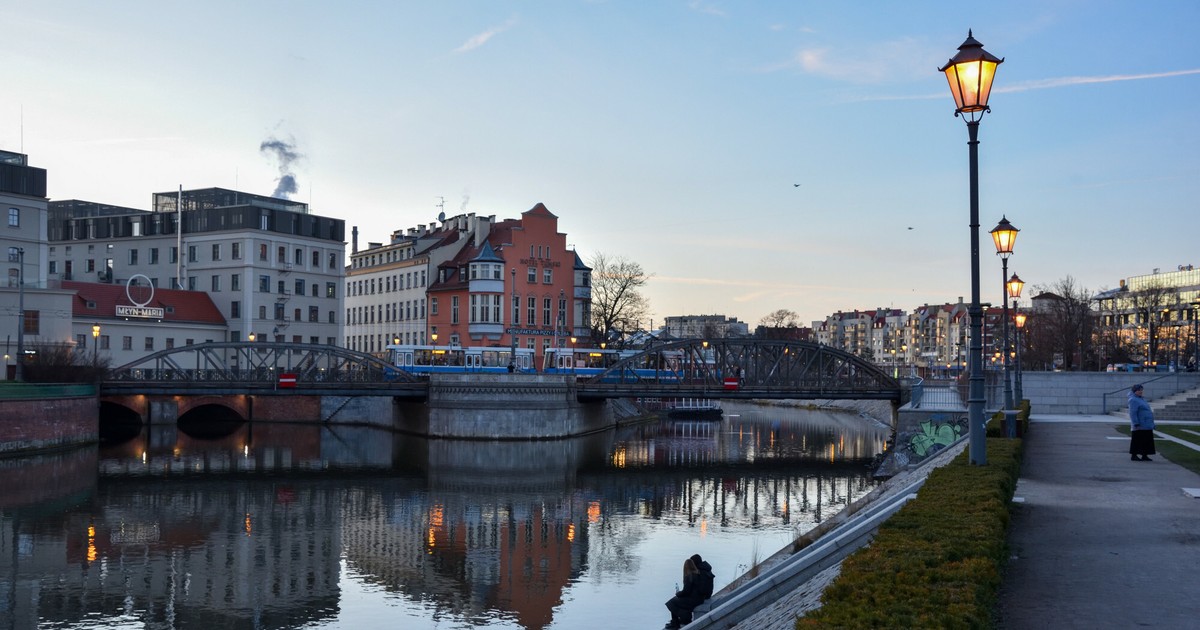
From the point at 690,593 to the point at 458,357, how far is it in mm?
71155

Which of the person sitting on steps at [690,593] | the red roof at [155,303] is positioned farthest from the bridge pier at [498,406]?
the person sitting on steps at [690,593]

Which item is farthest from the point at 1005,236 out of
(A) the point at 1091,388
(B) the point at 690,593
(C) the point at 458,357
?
(C) the point at 458,357

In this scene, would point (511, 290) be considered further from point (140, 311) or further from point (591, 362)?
point (140, 311)

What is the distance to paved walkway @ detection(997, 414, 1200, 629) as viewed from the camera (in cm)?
1141

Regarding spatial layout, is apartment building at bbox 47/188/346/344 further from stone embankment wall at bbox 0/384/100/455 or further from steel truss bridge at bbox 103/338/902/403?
stone embankment wall at bbox 0/384/100/455

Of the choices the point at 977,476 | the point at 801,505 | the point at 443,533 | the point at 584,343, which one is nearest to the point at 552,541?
the point at 443,533

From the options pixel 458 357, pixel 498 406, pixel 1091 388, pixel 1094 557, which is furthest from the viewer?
pixel 458 357

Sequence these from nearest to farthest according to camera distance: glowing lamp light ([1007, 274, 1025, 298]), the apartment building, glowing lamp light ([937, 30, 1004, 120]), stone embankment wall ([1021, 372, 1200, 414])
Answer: glowing lamp light ([937, 30, 1004, 120]), glowing lamp light ([1007, 274, 1025, 298]), stone embankment wall ([1021, 372, 1200, 414]), the apartment building

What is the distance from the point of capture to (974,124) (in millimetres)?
19391

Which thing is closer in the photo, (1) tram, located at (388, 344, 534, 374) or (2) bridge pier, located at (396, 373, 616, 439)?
(2) bridge pier, located at (396, 373, 616, 439)

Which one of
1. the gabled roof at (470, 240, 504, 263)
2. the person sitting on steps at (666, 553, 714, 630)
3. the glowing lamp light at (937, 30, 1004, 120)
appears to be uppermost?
the gabled roof at (470, 240, 504, 263)

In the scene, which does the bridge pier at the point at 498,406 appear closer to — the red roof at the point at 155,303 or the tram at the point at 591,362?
the tram at the point at 591,362

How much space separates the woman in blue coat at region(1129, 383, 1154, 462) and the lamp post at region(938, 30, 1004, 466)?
7.24 m

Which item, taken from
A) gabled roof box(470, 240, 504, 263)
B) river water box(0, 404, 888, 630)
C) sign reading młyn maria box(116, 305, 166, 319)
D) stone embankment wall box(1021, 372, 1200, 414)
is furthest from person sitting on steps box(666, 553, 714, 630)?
sign reading młyn maria box(116, 305, 166, 319)
